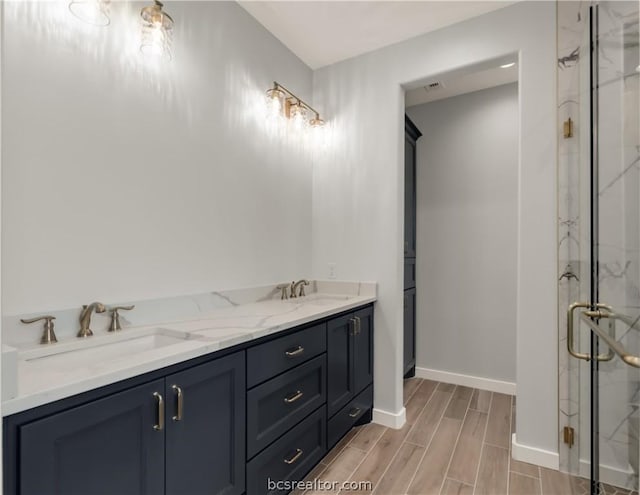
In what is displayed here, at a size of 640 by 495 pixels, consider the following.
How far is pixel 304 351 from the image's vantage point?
1.75 m

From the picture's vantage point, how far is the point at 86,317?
132 centimetres

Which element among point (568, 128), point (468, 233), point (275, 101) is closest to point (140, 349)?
point (275, 101)

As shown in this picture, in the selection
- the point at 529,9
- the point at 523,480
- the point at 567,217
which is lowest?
the point at 523,480

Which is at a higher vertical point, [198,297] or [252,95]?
[252,95]

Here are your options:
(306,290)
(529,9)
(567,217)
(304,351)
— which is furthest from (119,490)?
(529,9)

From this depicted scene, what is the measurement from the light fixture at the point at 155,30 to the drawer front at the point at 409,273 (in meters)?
2.38

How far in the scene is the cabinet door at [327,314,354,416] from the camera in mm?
1984

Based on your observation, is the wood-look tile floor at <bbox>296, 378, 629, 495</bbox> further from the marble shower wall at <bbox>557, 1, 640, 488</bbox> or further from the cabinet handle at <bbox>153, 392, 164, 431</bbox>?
the cabinet handle at <bbox>153, 392, 164, 431</bbox>

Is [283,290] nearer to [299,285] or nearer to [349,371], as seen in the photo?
[299,285]

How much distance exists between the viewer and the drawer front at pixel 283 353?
143 centimetres

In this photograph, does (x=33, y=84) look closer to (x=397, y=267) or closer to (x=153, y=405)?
(x=153, y=405)

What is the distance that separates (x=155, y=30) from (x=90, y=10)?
247 mm

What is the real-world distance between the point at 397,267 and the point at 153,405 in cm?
178

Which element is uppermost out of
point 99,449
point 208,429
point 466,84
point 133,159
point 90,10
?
point 466,84
